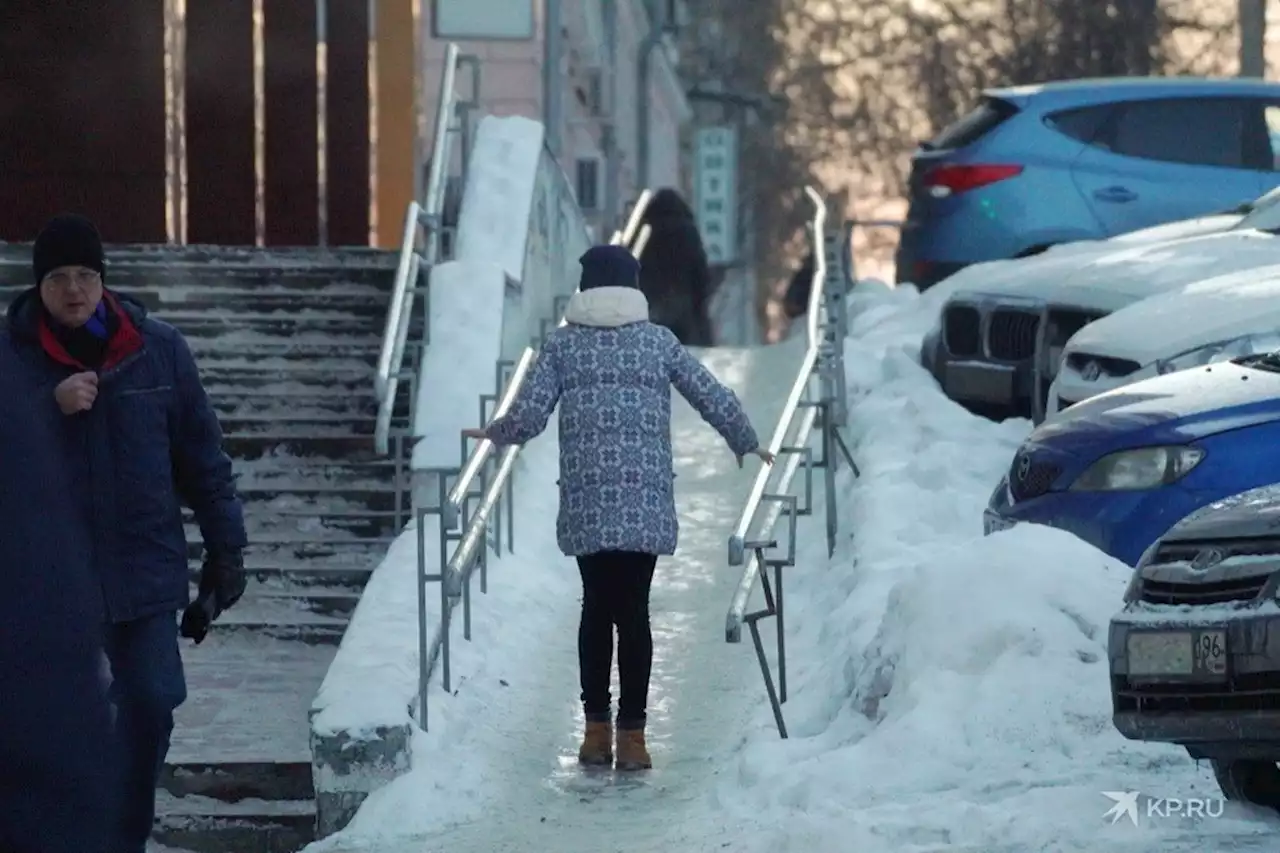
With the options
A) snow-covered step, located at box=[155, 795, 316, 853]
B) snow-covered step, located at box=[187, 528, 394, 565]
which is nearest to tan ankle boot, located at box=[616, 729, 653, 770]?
snow-covered step, located at box=[155, 795, 316, 853]

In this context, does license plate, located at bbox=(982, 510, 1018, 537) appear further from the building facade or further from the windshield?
the building facade

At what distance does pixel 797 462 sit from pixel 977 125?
20.5 ft

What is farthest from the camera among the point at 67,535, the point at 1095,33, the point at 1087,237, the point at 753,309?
the point at 753,309

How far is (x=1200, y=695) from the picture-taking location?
634cm

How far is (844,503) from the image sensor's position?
11664 millimetres

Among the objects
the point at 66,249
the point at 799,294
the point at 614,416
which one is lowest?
the point at 799,294

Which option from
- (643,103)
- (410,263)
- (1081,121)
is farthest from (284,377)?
(643,103)

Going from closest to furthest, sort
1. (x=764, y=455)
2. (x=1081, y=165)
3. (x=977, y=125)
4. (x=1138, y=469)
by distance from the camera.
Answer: (x=1138, y=469)
(x=764, y=455)
(x=1081, y=165)
(x=977, y=125)

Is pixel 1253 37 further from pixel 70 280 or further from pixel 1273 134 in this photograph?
pixel 70 280

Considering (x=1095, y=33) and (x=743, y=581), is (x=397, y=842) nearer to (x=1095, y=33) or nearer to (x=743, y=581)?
(x=743, y=581)

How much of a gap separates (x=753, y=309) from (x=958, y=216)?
3749 cm

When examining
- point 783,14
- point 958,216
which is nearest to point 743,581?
point 958,216

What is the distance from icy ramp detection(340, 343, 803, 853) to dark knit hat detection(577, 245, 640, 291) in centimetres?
151
